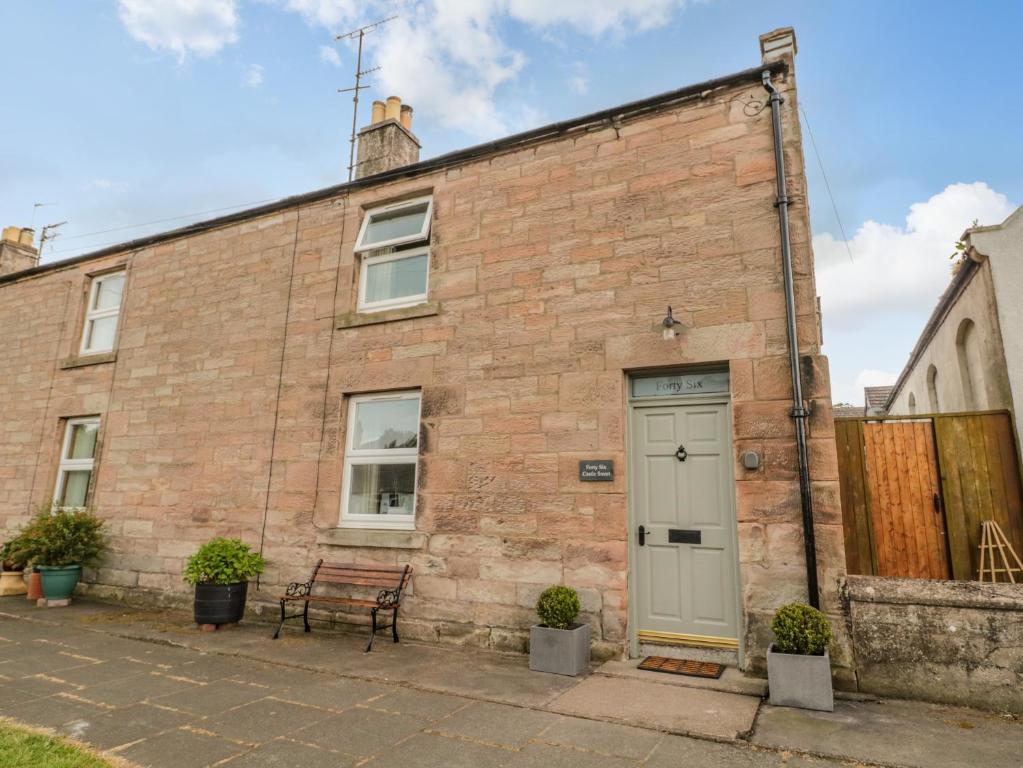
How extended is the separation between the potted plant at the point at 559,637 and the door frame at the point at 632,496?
1.61 ft

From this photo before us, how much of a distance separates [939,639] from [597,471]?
9.10ft

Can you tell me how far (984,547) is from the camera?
16.8 ft

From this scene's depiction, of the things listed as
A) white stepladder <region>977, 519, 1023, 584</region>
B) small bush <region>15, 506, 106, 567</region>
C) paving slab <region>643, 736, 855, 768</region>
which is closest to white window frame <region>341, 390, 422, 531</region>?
paving slab <region>643, 736, 855, 768</region>

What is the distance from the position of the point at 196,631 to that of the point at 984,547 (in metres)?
7.73

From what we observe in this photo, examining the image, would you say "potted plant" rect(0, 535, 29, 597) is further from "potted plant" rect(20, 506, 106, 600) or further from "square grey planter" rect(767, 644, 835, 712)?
"square grey planter" rect(767, 644, 835, 712)

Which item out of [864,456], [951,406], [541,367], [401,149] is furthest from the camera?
[951,406]

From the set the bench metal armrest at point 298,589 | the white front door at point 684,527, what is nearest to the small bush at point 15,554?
the bench metal armrest at point 298,589

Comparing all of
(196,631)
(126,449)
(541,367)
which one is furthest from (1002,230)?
(126,449)

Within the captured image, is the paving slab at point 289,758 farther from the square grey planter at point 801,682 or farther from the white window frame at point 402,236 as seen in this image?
the white window frame at point 402,236

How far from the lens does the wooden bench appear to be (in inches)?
230

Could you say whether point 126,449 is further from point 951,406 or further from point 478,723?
point 951,406

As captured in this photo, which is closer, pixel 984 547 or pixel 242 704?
pixel 242 704

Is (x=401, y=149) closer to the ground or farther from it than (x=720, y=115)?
farther from it

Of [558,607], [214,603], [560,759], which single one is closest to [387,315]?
[214,603]
